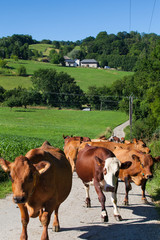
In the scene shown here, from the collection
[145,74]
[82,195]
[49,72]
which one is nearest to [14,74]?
[49,72]

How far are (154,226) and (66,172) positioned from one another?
2860 mm

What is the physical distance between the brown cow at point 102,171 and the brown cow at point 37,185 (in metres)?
1.06

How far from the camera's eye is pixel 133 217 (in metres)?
8.91

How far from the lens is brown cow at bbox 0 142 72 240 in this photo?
5625mm

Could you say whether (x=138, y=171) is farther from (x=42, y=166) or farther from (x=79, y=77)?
(x=79, y=77)

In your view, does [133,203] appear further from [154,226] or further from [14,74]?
[14,74]

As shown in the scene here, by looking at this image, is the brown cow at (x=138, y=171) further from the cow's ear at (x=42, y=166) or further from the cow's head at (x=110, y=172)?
the cow's ear at (x=42, y=166)

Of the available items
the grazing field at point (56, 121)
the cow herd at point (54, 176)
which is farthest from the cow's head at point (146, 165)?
the grazing field at point (56, 121)

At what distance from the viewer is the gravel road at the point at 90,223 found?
7.36 metres

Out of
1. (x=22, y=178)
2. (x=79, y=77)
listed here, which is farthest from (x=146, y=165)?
(x=79, y=77)

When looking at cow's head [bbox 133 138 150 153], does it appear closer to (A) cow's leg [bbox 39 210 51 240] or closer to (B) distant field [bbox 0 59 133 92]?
(A) cow's leg [bbox 39 210 51 240]

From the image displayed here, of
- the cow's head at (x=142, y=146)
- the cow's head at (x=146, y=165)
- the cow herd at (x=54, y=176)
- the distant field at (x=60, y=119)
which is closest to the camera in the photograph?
the cow herd at (x=54, y=176)

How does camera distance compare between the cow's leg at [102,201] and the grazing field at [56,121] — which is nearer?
the cow's leg at [102,201]

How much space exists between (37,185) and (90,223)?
2.86m
